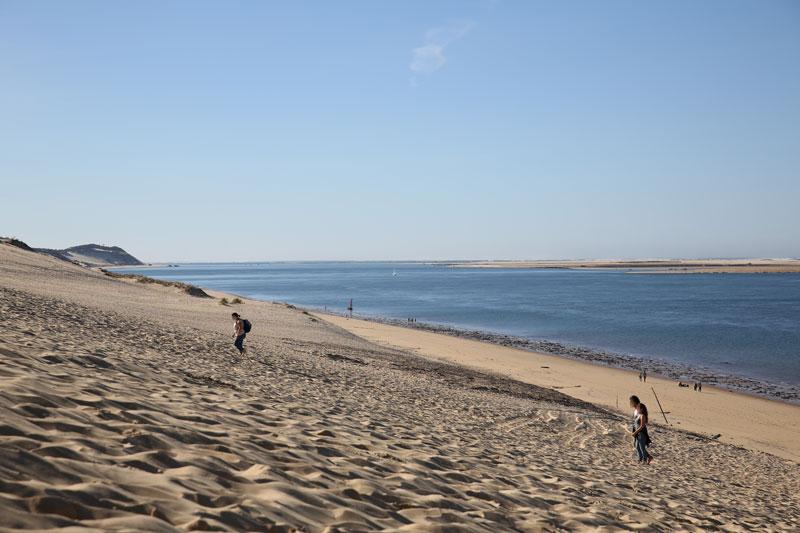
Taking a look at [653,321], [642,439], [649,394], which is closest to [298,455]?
[642,439]

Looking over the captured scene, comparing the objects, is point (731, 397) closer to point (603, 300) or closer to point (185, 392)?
point (185, 392)

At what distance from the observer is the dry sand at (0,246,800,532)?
445 centimetres

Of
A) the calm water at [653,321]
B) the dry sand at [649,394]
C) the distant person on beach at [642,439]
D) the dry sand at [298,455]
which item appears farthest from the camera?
the calm water at [653,321]

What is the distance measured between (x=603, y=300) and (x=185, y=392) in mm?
79820

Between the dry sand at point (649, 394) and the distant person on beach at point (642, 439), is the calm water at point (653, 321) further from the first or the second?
the distant person on beach at point (642, 439)

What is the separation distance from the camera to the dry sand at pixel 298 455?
4.45m

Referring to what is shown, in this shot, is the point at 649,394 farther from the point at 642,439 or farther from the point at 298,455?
the point at 298,455

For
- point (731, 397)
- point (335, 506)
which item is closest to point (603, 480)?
point (335, 506)

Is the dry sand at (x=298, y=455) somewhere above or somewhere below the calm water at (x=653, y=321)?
above

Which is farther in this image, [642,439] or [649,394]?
[649,394]

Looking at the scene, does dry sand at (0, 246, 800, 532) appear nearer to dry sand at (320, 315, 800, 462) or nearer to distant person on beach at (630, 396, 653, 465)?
distant person on beach at (630, 396, 653, 465)

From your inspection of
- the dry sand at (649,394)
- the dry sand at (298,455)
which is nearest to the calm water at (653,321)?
the dry sand at (649,394)

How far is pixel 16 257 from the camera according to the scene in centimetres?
3775

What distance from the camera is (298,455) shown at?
6.41 m
